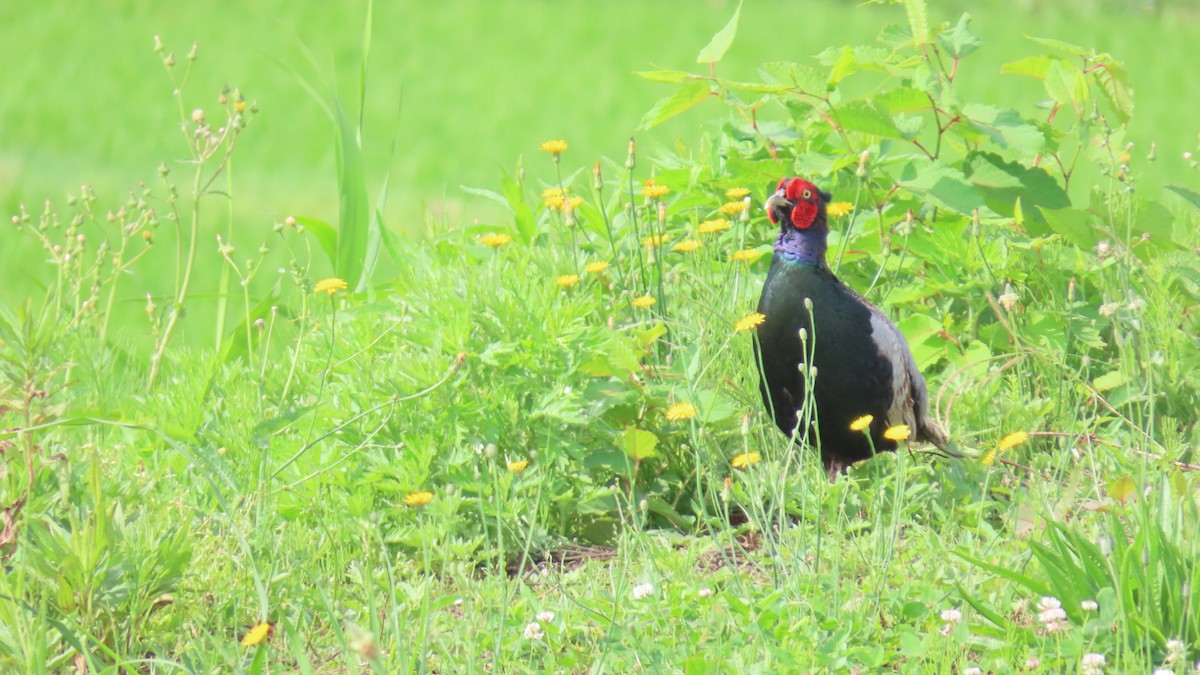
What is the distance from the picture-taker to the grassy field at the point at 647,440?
2.54 metres

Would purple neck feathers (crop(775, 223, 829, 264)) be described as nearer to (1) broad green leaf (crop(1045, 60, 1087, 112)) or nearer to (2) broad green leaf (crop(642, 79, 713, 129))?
(2) broad green leaf (crop(642, 79, 713, 129))

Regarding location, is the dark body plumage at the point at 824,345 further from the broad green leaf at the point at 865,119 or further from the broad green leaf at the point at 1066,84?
the broad green leaf at the point at 1066,84

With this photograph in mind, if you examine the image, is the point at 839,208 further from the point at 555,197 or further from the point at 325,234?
the point at 325,234

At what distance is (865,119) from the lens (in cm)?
381

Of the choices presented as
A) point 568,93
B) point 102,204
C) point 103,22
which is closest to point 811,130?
point 102,204

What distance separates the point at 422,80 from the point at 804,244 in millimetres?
10823

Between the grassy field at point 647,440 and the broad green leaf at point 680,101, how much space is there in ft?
0.09

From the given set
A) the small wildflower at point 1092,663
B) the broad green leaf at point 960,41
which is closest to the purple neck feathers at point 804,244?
the broad green leaf at point 960,41

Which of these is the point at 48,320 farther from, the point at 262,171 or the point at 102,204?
the point at 262,171

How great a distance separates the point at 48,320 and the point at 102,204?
6974 millimetres

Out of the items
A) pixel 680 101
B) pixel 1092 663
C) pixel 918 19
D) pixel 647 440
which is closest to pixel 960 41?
pixel 918 19

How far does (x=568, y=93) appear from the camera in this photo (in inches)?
512

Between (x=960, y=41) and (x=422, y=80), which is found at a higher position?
(x=960, y=41)

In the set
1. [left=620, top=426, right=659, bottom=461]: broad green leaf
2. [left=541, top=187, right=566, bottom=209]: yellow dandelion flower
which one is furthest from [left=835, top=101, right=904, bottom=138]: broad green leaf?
[left=620, top=426, right=659, bottom=461]: broad green leaf
